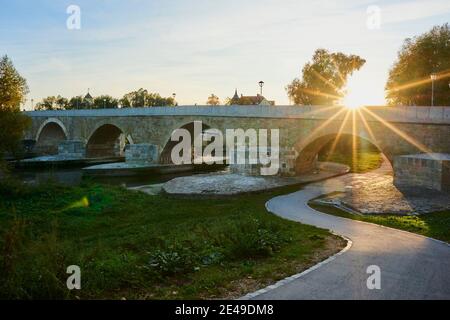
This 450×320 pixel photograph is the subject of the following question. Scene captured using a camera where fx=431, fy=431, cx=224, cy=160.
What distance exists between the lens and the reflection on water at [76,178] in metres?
36.4

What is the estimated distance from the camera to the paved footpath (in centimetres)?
820

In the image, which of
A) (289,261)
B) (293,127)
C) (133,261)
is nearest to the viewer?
(133,261)

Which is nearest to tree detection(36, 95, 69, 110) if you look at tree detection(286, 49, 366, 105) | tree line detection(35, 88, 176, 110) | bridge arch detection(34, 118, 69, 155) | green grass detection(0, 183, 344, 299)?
tree line detection(35, 88, 176, 110)

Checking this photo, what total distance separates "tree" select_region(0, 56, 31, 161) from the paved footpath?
27718 millimetres

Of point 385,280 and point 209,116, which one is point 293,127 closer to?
point 209,116

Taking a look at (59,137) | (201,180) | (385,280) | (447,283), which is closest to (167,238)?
(385,280)

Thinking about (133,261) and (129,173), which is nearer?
(133,261)

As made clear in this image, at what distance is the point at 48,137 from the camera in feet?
233

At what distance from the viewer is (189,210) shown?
69.5 feet

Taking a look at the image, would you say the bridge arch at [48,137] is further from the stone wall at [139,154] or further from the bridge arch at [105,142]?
the stone wall at [139,154]

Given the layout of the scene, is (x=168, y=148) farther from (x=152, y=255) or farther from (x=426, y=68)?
(x=152, y=255)

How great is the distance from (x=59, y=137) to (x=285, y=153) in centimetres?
4967

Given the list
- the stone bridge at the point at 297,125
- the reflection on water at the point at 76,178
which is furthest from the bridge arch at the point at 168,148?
the reflection on water at the point at 76,178

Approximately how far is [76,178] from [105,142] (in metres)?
22.9
